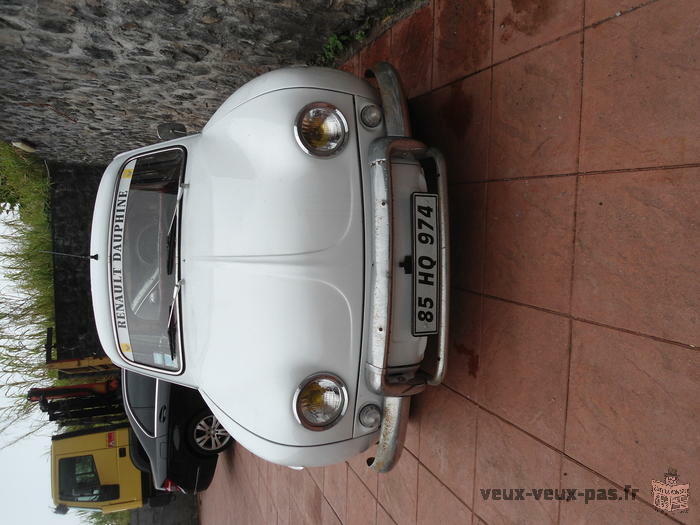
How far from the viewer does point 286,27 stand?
11.6 feet

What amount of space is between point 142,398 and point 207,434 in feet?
2.93

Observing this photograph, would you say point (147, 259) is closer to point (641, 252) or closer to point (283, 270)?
point (283, 270)

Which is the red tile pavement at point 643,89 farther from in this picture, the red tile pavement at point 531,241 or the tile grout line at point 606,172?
the red tile pavement at point 531,241

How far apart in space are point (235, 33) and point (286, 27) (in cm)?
40

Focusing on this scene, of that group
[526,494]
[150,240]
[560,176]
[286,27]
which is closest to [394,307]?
[560,176]

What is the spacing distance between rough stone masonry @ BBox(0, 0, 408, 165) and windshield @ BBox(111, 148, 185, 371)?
44.6 inches

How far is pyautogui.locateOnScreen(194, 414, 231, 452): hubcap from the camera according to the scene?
18.1 ft

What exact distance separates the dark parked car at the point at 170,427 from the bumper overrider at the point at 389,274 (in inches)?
128

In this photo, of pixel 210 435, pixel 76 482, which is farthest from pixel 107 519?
pixel 210 435

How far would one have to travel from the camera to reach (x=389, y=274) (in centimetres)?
221

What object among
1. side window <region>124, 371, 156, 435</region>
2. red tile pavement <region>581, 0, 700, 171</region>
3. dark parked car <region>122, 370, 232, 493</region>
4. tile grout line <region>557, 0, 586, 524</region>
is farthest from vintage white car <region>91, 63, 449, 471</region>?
side window <region>124, 371, 156, 435</region>

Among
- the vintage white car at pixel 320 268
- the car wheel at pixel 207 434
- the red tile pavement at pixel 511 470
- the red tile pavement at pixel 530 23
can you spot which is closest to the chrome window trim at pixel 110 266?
the vintage white car at pixel 320 268

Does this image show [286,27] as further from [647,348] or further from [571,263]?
[647,348]

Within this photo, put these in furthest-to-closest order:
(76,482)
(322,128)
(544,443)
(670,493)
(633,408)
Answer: (76,482), (322,128), (544,443), (633,408), (670,493)
